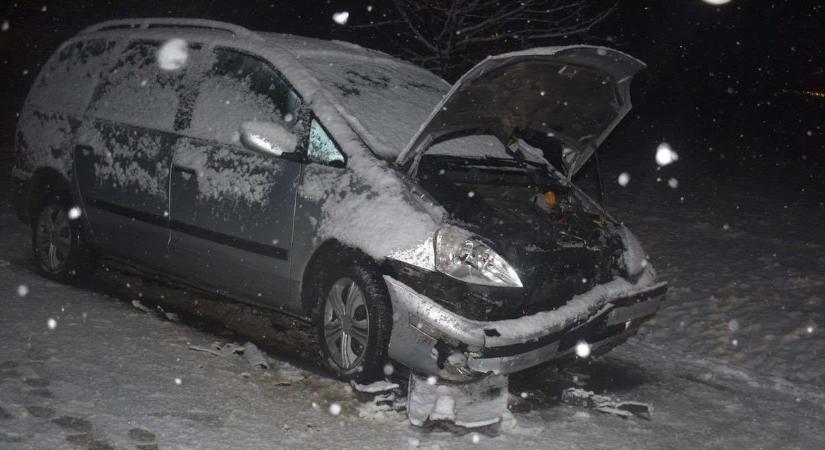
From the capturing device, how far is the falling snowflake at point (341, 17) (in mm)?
13691

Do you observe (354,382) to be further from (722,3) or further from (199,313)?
(722,3)

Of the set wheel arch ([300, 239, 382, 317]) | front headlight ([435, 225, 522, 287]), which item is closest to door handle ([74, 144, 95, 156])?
wheel arch ([300, 239, 382, 317])

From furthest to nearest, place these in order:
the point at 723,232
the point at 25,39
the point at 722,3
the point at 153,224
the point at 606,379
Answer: the point at 722,3
the point at 25,39
the point at 723,232
the point at 153,224
the point at 606,379

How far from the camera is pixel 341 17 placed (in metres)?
Result: 13.8

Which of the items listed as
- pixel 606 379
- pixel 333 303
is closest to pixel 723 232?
pixel 606 379

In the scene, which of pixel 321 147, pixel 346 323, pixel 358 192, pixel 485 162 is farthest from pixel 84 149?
pixel 485 162

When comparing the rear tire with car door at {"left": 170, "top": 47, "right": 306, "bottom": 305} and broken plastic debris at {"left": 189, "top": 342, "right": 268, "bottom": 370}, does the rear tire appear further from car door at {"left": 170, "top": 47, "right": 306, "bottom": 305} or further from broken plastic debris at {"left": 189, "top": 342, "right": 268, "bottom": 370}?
broken plastic debris at {"left": 189, "top": 342, "right": 268, "bottom": 370}

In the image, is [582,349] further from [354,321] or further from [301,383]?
[301,383]

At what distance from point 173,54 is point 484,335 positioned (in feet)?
10.5

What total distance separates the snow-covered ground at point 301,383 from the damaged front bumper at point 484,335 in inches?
13.0

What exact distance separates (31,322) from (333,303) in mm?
2035

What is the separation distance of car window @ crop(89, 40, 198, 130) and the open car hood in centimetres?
198

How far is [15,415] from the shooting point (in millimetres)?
3482

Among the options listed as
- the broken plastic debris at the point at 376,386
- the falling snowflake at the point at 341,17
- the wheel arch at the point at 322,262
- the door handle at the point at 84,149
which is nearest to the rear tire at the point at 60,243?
the door handle at the point at 84,149
